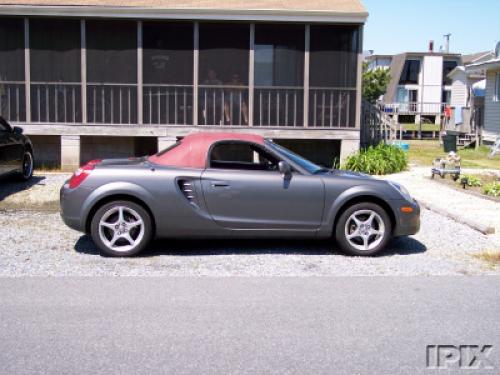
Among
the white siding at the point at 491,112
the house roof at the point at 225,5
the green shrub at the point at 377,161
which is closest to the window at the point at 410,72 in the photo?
the white siding at the point at 491,112

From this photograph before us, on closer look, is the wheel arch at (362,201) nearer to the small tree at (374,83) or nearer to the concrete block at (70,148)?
the concrete block at (70,148)

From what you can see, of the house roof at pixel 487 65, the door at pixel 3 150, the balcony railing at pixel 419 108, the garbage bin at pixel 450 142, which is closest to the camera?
the door at pixel 3 150

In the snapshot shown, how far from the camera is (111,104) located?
15906 millimetres

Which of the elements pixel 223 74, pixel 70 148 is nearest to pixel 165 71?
pixel 223 74

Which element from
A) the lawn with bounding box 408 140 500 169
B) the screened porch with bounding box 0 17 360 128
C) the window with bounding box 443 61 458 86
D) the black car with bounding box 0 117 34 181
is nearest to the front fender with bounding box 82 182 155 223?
the black car with bounding box 0 117 34 181

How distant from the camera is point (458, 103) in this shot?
1665 inches

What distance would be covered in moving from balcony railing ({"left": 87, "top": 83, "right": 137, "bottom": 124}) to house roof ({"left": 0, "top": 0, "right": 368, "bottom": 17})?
1.94 meters

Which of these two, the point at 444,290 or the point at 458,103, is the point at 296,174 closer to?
the point at 444,290

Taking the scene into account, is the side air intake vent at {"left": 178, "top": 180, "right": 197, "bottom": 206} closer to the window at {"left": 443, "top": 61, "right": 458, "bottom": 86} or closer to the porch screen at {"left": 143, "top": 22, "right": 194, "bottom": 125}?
the porch screen at {"left": 143, "top": 22, "right": 194, "bottom": 125}

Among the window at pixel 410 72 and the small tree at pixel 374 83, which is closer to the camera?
the small tree at pixel 374 83

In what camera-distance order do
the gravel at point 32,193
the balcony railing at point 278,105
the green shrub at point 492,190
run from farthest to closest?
the balcony railing at point 278,105, the green shrub at point 492,190, the gravel at point 32,193

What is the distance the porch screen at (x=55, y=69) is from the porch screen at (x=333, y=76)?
5.64 meters

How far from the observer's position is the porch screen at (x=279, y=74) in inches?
630

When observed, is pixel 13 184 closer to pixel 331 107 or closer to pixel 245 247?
pixel 245 247
